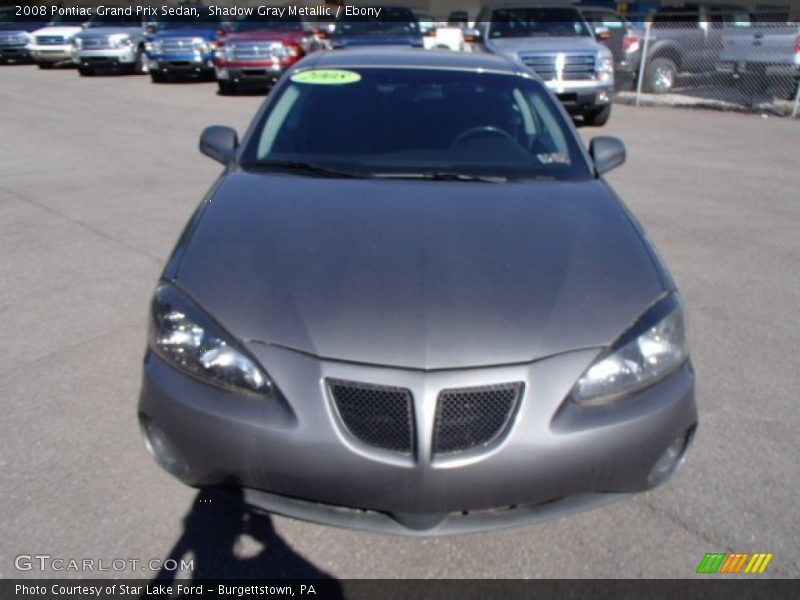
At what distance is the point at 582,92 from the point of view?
36.8ft

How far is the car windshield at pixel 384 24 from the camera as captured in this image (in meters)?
14.8

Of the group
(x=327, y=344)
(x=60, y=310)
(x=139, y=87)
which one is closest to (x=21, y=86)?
(x=139, y=87)

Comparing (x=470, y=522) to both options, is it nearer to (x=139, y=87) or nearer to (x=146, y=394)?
(x=146, y=394)

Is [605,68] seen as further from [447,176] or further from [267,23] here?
[447,176]

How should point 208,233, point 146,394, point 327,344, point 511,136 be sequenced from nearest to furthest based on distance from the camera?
1. point 327,344
2. point 146,394
3. point 208,233
4. point 511,136

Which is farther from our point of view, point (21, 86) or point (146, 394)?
point (21, 86)

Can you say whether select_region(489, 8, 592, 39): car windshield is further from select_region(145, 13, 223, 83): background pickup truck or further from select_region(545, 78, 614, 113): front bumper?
select_region(145, 13, 223, 83): background pickup truck

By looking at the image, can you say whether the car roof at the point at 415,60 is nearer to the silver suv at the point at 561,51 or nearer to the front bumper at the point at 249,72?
the silver suv at the point at 561,51

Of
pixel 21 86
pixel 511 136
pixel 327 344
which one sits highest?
pixel 511 136

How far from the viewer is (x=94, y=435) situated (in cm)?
316

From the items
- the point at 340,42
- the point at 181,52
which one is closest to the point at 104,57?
the point at 181,52

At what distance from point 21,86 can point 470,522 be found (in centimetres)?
1945

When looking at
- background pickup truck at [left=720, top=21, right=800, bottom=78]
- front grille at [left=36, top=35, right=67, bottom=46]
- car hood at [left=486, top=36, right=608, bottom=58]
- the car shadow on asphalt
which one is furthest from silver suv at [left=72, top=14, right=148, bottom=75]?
the car shadow on asphalt

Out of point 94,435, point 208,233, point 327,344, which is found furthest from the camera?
point 94,435
